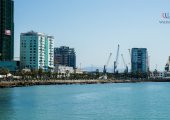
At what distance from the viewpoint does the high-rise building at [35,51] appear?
167125 millimetres

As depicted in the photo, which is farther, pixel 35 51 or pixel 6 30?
pixel 35 51

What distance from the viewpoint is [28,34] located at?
569 feet

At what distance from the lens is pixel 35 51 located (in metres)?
168

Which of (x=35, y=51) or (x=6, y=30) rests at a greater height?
(x=6, y=30)

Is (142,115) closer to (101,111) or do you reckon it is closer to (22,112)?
(101,111)

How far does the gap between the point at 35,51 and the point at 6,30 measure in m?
25.1

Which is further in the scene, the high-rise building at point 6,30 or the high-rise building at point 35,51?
the high-rise building at point 35,51

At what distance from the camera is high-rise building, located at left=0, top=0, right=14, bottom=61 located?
471ft

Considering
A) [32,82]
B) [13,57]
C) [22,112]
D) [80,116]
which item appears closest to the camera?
[80,116]

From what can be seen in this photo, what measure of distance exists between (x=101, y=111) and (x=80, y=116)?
178 inches

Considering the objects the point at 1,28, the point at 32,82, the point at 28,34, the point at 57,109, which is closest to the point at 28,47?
the point at 28,34

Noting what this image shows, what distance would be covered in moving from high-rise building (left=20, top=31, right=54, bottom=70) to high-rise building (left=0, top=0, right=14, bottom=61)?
14932 millimetres

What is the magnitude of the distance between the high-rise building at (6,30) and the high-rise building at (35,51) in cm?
1493

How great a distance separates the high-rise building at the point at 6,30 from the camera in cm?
14362
